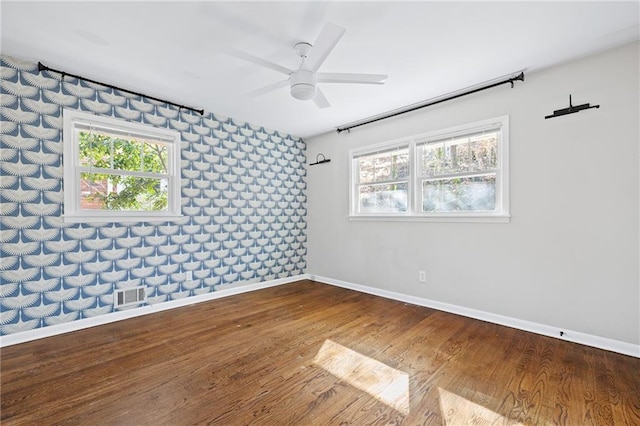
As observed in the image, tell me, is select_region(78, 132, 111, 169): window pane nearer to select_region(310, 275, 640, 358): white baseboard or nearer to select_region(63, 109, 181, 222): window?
select_region(63, 109, 181, 222): window

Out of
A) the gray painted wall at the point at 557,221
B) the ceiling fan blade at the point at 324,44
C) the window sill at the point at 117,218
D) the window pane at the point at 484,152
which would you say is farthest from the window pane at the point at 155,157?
the window pane at the point at 484,152

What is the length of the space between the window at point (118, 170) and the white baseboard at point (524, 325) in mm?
3154

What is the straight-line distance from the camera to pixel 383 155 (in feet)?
13.9

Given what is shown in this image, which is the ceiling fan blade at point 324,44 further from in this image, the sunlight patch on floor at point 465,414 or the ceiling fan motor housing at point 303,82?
the sunlight patch on floor at point 465,414

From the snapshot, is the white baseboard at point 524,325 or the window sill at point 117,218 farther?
the window sill at point 117,218

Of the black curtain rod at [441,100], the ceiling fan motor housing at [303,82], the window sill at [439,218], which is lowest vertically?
the window sill at [439,218]

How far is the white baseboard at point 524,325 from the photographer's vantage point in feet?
7.95

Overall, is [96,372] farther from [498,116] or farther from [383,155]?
[498,116]

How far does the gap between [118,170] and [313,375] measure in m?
3.07

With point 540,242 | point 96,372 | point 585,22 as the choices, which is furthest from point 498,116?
point 96,372

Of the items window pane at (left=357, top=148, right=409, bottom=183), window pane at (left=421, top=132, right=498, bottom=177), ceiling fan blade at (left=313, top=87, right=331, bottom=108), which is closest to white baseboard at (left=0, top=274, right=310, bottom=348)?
window pane at (left=357, top=148, right=409, bottom=183)

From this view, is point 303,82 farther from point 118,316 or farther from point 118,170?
point 118,316

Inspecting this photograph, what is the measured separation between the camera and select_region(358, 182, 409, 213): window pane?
403cm

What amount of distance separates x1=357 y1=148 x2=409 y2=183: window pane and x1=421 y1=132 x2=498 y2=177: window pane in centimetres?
28
